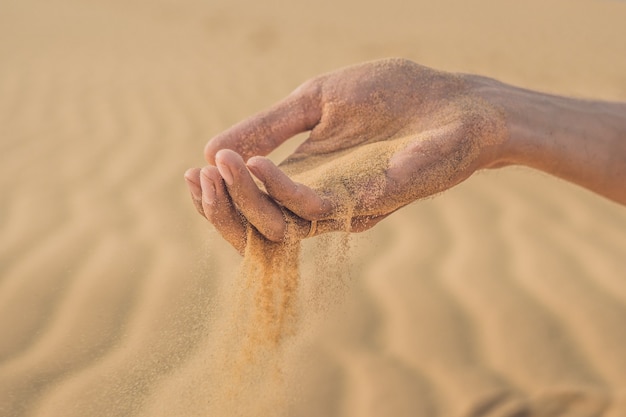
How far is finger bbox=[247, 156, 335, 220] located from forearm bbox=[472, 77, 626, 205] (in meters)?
0.76

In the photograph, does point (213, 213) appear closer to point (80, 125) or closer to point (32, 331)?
point (32, 331)

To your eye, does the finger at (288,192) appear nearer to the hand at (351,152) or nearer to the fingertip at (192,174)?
the hand at (351,152)

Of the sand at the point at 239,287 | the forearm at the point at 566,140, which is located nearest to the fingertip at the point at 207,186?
the sand at the point at 239,287

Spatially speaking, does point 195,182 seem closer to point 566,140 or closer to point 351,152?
point 351,152

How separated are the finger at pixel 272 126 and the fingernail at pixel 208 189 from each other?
0.51 meters

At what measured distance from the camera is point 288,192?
5.27 feet

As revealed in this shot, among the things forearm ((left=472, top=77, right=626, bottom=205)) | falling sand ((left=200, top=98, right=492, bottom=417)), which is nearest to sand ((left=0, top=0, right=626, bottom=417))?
falling sand ((left=200, top=98, right=492, bottom=417))

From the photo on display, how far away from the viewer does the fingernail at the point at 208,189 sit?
A: 163 cm

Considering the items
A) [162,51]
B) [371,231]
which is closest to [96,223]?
[371,231]

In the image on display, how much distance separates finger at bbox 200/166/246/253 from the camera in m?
1.62

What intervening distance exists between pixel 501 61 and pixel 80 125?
3.37 m

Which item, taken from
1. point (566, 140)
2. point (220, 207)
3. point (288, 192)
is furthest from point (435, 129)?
point (220, 207)

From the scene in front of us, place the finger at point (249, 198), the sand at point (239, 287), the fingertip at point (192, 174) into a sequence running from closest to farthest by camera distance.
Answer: the finger at point (249, 198) → the fingertip at point (192, 174) → the sand at point (239, 287)

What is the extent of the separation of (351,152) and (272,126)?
30 cm
